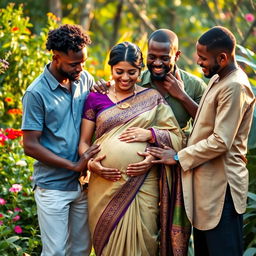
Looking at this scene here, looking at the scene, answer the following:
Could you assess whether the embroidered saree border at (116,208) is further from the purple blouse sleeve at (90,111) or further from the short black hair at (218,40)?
the short black hair at (218,40)

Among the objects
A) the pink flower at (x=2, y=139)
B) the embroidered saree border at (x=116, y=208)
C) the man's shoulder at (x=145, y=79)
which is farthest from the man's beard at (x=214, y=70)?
the pink flower at (x=2, y=139)

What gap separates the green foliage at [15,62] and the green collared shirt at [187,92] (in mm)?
1966

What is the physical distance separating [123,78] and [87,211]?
1.02 m

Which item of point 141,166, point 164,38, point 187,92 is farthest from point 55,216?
point 164,38

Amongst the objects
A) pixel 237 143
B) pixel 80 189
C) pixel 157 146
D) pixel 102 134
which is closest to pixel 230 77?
pixel 237 143

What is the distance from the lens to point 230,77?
3.73m

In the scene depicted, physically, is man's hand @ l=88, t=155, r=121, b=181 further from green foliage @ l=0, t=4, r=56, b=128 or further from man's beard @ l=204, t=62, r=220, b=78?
green foliage @ l=0, t=4, r=56, b=128

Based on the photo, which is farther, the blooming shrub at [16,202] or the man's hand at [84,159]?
the blooming shrub at [16,202]

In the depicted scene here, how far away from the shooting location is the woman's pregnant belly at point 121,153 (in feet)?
13.2

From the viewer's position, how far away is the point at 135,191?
406cm

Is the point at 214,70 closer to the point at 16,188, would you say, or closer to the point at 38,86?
the point at 38,86

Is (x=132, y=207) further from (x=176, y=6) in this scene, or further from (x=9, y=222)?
(x=176, y=6)

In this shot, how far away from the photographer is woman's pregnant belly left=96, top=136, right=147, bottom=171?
158 inches

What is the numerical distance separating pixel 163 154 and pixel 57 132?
74 cm
